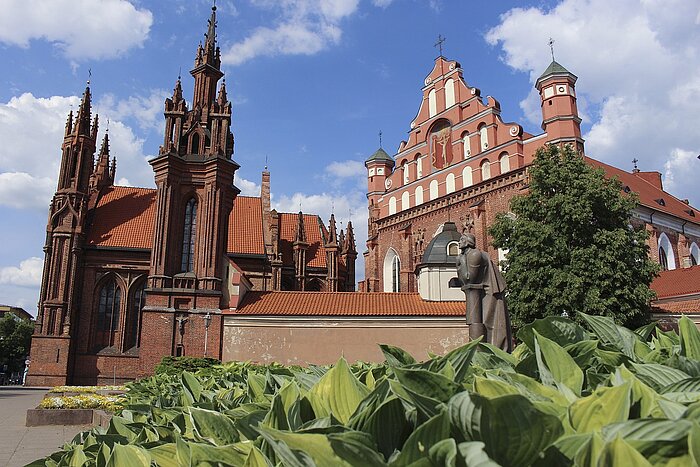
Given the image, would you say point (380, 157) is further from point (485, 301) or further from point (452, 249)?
point (485, 301)

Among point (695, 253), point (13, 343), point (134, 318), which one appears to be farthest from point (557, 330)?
point (13, 343)

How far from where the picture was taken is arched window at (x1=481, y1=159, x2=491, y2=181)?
88.9 ft

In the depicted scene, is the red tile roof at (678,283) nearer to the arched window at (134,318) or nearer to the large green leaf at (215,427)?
the arched window at (134,318)

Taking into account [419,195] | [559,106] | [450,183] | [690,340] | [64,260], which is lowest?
[690,340]

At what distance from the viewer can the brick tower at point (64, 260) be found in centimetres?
2669

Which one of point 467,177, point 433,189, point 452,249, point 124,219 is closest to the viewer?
point 452,249

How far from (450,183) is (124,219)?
764 inches

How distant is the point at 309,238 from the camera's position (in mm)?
37375

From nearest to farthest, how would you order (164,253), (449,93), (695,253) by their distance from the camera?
(164,253) < (449,93) < (695,253)

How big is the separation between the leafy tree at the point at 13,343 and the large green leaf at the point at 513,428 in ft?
187

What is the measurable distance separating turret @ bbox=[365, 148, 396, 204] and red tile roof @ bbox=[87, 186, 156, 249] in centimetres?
1427

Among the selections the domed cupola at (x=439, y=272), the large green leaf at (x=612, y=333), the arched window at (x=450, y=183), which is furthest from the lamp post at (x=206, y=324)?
the large green leaf at (x=612, y=333)

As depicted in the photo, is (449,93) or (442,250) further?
(449,93)

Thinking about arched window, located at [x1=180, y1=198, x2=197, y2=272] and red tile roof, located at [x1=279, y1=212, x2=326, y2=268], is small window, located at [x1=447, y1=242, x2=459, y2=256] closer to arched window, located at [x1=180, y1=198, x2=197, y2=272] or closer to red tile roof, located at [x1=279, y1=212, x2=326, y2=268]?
red tile roof, located at [x1=279, y1=212, x2=326, y2=268]
